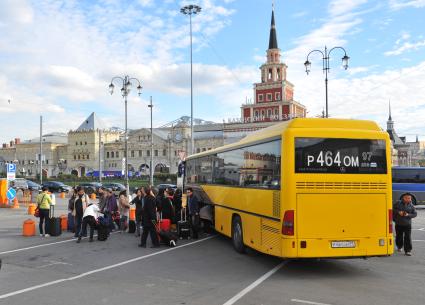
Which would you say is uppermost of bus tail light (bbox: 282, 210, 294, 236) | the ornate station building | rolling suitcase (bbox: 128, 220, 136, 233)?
the ornate station building

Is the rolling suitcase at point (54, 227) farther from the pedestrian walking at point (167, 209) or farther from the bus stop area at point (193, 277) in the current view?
the pedestrian walking at point (167, 209)

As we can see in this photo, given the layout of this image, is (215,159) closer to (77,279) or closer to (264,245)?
(264,245)

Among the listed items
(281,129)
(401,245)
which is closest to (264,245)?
(281,129)

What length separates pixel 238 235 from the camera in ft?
40.3

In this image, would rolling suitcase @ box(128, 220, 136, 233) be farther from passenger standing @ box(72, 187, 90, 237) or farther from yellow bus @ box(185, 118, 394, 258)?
yellow bus @ box(185, 118, 394, 258)

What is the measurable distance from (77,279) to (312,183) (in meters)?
5.13

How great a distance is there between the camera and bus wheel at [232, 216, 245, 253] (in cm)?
1205

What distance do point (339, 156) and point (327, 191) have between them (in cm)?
79

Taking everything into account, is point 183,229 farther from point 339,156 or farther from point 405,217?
point 339,156

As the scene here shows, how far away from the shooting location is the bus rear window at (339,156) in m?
9.34

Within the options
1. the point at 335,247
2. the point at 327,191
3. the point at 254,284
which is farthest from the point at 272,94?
the point at 254,284

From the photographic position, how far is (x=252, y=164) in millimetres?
11344

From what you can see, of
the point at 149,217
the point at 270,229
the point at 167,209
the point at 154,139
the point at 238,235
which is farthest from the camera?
the point at 154,139

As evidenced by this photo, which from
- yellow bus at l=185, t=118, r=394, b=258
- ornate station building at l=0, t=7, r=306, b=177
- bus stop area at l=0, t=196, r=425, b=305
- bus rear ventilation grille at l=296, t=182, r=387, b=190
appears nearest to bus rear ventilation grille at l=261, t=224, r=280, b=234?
yellow bus at l=185, t=118, r=394, b=258
